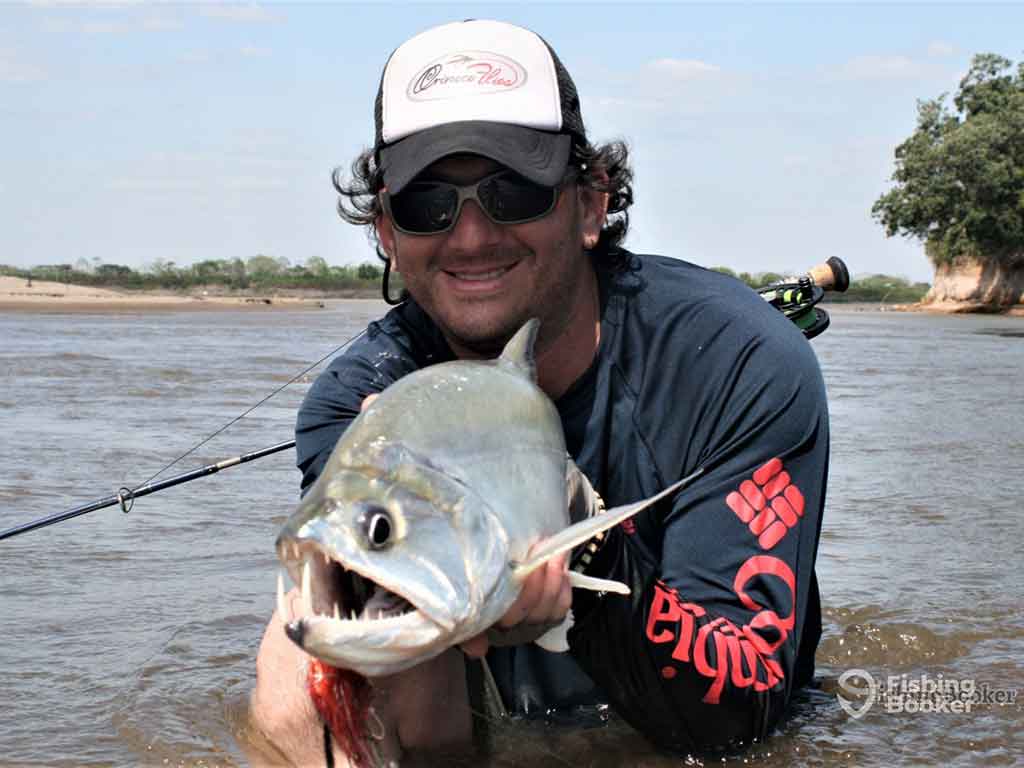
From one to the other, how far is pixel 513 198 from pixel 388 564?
150 cm

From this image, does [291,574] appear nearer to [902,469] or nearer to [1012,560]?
[1012,560]

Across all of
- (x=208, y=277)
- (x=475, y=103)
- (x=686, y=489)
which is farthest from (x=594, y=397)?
(x=208, y=277)

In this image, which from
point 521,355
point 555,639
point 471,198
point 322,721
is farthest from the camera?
point 471,198

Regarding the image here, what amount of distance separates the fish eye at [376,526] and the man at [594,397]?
0.96m

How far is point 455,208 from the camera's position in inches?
125

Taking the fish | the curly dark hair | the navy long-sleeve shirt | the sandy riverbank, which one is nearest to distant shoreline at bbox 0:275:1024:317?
the sandy riverbank

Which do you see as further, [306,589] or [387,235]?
[387,235]

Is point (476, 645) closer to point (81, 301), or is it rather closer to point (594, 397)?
point (594, 397)

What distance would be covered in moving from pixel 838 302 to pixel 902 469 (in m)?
72.7

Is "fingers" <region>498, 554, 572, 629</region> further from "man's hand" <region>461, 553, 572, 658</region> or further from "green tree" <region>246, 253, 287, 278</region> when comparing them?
"green tree" <region>246, 253, 287, 278</region>

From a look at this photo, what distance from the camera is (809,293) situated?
459 cm

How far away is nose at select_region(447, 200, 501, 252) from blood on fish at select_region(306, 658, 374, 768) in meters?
1.08

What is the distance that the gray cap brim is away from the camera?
3115mm

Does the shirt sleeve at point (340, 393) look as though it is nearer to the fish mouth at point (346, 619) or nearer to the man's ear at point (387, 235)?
the man's ear at point (387, 235)
